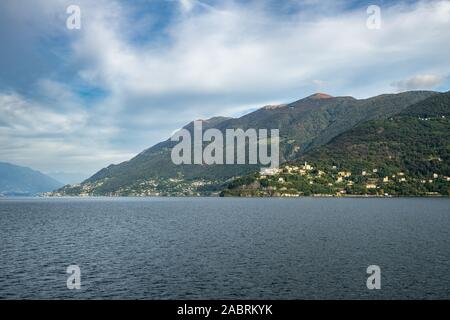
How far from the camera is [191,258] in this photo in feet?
222

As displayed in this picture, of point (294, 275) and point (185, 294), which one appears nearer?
point (185, 294)

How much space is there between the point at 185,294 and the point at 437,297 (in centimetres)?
2691

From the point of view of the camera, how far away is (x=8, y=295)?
1793 inches

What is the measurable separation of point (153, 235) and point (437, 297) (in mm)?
69806
